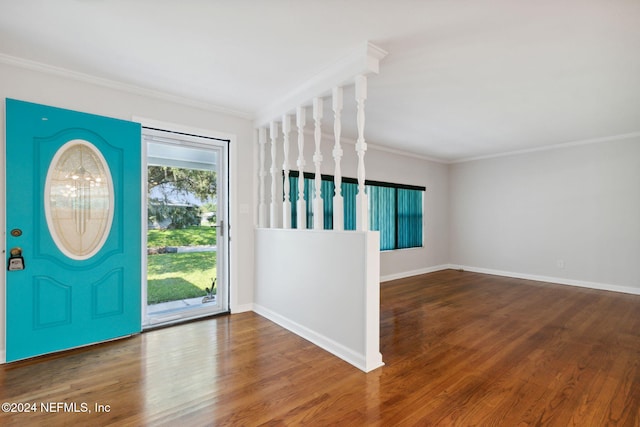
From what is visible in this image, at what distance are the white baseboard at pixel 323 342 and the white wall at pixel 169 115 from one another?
2.07 ft

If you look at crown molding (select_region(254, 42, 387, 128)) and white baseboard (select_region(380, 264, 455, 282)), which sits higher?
crown molding (select_region(254, 42, 387, 128))

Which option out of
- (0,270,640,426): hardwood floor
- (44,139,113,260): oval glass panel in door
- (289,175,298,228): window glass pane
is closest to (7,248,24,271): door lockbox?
(44,139,113,260): oval glass panel in door

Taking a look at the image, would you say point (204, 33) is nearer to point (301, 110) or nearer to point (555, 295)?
point (301, 110)

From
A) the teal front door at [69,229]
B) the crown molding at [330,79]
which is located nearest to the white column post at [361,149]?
the crown molding at [330,79]

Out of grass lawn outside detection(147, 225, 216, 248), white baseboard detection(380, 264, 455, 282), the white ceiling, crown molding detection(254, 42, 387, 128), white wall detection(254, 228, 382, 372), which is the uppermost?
the white ceiling

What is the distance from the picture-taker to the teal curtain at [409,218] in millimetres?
6301

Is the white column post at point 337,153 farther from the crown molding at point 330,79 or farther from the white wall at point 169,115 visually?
the white wall at point 169,115

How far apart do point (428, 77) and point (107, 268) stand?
3.72m

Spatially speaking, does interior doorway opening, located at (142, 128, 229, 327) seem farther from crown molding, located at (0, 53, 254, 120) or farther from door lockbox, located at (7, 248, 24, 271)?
door lockbox, located at (7, 248, 24, 271)

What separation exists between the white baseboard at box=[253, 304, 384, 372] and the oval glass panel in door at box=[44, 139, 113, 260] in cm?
197

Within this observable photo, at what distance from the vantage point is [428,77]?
117 inches

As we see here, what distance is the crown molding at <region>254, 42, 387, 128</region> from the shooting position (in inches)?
96.6

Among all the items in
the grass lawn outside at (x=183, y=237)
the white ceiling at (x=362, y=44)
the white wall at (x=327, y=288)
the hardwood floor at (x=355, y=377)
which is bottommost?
the hardwood floor at (x=355, y=377)

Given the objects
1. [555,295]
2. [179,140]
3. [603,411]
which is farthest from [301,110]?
[555,295]
